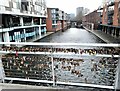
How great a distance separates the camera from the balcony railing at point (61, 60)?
1.92 m

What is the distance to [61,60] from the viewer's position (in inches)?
83.4

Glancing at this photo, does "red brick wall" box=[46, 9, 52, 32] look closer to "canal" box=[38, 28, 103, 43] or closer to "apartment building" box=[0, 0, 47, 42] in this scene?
"canal" box=[38, 28, 103, 43]

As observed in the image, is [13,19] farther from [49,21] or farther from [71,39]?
[49,21]

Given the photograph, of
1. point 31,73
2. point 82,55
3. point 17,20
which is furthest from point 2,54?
point 17,20

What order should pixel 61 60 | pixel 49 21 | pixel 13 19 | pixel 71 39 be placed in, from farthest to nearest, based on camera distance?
pixel 49 21 → pixel 71 39 → pixel 13 19 → pixel 61 60

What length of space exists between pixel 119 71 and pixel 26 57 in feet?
4.05

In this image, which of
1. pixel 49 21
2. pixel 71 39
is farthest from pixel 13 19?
pixel 49 21

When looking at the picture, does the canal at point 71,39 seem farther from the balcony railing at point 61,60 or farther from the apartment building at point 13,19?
the balcony railing at point 61,60

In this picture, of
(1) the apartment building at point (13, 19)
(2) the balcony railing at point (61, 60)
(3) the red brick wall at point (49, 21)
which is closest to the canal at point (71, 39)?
(1) the apartment building at point (13, 19)

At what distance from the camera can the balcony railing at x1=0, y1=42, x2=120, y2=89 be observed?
1922 mm

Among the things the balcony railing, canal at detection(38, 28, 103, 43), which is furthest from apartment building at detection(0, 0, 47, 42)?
the balcony railing

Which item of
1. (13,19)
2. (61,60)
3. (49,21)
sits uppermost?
(49,21)

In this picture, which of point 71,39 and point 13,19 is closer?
point 13,19

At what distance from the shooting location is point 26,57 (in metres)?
2.29
